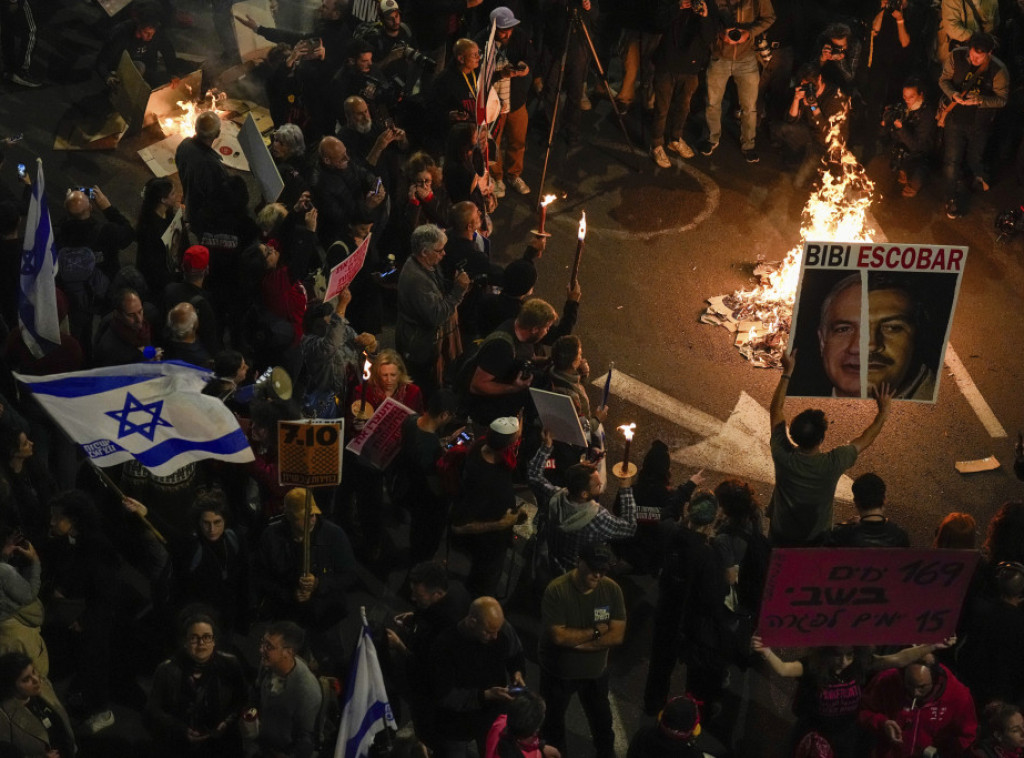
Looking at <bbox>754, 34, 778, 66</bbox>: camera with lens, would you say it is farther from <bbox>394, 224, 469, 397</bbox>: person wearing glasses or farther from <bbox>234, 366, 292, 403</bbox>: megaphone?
<bbox>234, 366, 292, 403</bbox>: megaphone

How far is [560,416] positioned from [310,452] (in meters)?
1.79

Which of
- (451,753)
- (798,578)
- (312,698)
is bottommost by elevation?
(451,753)

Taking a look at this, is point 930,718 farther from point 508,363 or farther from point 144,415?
point 144,415

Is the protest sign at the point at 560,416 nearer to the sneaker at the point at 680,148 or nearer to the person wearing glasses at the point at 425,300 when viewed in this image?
the person wearing glasses at the point at 425,300

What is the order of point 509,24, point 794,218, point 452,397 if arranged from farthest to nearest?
point 794,218 → point 509,24 → point 452,397

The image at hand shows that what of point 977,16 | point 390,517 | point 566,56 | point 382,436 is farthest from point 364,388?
point 977,16

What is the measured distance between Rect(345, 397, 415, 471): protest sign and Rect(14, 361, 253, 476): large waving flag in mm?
1178

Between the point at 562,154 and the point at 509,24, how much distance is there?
240 centimetres

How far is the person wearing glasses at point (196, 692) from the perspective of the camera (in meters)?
7.26

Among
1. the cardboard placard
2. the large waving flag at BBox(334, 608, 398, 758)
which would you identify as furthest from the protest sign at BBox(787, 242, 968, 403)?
the cardboard placard

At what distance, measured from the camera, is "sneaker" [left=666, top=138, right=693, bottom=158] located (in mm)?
15609

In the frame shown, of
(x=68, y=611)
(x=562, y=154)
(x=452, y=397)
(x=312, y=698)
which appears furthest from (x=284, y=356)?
(x=562, y=154)

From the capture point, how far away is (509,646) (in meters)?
7.42

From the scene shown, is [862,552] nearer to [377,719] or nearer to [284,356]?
[377,719]
